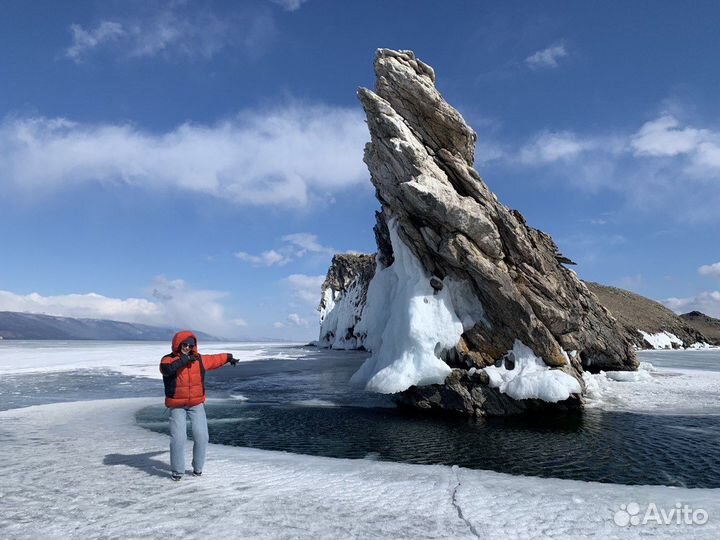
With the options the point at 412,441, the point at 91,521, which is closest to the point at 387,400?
the point at 412,441

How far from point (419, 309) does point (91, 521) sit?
1867 cm

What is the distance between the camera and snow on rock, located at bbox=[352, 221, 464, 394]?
22188mm

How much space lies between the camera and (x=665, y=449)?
14.1 m

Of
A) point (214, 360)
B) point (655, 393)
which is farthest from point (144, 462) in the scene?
point (655, 393)

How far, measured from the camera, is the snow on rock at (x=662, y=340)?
112m

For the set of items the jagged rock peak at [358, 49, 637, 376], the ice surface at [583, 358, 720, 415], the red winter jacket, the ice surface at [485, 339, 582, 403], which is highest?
the jagged rock peak at [358, 49, 637, 376]

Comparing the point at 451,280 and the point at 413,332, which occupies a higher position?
the point at 451,280

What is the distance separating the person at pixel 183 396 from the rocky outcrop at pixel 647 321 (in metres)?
110

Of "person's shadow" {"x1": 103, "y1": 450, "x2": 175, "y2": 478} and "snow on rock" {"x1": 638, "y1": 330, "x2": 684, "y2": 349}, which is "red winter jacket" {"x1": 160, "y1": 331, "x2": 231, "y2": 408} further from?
"snow on rock" {"x1": 638, "y1": 330, "x2": 684, "y2": 349}

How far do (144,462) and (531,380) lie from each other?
669 inches

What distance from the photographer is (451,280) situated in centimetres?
2466

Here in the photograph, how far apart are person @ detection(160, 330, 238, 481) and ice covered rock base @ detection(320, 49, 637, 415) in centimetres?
1357

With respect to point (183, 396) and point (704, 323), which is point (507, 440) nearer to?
point (183, 396)

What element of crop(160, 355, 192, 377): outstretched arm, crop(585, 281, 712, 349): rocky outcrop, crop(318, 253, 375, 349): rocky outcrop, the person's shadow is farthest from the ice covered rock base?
crop(585, 281, 712, 349): rocky outcrop
